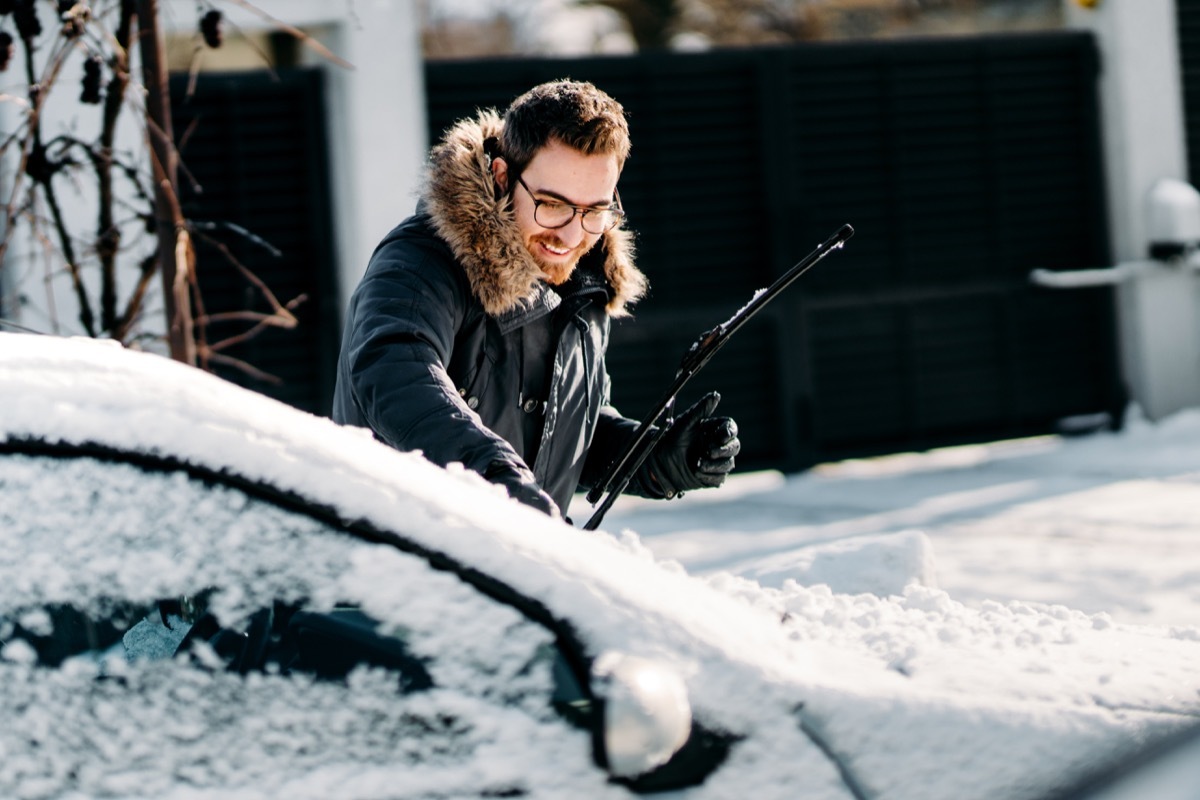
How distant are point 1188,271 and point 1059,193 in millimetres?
907

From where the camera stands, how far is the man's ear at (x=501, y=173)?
9.96 feet

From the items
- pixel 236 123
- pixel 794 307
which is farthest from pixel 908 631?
pixel 794 307

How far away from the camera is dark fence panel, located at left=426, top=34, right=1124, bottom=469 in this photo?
332 inches

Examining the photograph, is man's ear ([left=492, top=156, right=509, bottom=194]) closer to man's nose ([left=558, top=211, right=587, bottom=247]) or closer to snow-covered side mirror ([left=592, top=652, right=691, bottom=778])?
man's nose ([left=558, top=211, right=587, bottom=247])

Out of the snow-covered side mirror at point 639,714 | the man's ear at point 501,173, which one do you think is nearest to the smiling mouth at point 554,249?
the man's ear at point 501,173

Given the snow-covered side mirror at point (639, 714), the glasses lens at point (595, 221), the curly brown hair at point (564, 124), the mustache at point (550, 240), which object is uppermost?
the curly brown hair at point (564, 124)

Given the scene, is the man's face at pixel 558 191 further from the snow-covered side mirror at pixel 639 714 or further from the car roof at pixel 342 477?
the snow-covered side mirror at pixel 639 714

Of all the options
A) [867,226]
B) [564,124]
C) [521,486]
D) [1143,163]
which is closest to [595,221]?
[564,124]

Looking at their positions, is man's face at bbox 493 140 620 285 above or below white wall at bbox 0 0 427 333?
below

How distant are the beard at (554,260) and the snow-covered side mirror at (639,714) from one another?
136 cm

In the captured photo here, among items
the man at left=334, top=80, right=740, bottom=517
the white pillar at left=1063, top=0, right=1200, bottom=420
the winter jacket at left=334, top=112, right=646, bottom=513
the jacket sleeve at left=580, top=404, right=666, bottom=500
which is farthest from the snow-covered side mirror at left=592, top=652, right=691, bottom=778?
the white pillar at left=1063, top=0, right=1200, bottom=420

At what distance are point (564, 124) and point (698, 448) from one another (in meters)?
0.71

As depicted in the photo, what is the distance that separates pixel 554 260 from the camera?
120 inches

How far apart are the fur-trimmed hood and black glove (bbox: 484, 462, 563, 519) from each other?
57 centimetres
